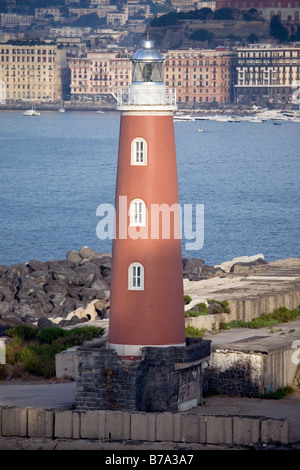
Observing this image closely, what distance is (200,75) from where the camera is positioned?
16450cm

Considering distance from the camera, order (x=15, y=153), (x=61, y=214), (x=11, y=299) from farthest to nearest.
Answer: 1. (x=15, y=153)
2. (x=61, y=214)
3. (x=11, y=299)

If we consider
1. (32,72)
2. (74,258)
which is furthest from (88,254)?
(32,72)

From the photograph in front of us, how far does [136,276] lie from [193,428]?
2203mm

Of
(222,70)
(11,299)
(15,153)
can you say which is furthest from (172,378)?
(222,70)

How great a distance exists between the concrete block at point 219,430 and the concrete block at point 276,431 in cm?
33

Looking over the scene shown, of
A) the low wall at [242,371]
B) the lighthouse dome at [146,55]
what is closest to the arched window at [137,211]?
the lighthouse dome at [146,55]

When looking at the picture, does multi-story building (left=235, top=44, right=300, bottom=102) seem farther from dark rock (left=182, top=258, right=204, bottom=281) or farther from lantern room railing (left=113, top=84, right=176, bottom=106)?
lantern room railing (left=113, top=84, right=176, bottom=106)

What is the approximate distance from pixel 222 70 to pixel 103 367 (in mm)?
151038

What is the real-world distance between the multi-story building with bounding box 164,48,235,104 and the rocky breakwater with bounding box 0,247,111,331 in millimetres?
132067

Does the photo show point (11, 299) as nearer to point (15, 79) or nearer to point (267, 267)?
point (267, 267)

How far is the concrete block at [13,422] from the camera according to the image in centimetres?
1466

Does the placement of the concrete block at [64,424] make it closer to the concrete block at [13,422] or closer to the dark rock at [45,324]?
the concrete block at [13,422]

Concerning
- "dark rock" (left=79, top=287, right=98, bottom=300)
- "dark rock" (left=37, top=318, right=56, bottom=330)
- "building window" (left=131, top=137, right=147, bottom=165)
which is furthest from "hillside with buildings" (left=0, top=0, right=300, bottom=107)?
"building window" (left=131, top=137, right=147, bottom=165)

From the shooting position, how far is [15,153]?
89.9 m
